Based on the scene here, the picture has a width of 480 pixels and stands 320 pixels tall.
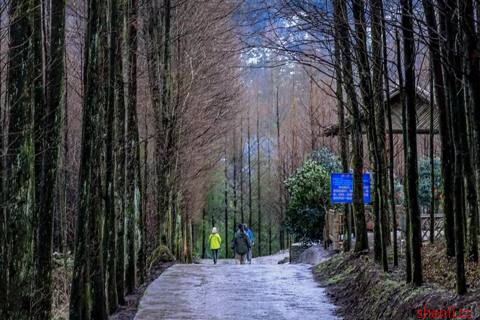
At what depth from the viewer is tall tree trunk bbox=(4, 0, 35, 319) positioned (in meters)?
7.14

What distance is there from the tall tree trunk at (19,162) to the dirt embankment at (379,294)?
4.46 m

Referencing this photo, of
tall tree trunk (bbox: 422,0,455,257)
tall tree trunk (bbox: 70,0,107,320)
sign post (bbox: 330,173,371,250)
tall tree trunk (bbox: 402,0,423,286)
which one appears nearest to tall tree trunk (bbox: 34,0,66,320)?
tall tree trunk (bbox: 70,0,107,320)

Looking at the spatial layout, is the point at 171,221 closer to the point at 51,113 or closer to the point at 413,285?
the point at 51,113

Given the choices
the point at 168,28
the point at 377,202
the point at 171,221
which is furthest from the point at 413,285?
the point at 171,221

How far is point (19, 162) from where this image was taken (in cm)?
714

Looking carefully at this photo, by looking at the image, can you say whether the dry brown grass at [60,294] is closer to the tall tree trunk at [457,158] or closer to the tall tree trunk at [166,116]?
the tall tree trunk at [166,116]

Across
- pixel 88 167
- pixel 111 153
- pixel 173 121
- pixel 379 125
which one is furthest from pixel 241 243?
pixel 88 167

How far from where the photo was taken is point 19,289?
7316mm

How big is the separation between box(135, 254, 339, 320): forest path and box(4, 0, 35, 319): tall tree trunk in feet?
9.05

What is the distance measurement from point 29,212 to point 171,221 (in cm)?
1469

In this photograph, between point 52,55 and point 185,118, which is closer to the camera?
point 52,55

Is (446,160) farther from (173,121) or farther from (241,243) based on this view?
(241,243)

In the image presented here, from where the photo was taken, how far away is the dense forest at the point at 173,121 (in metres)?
7.21

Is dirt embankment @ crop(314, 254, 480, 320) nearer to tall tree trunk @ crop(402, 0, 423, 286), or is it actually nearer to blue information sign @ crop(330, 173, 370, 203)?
tall tree trunk @ crop(402, 0, 423, 286)
